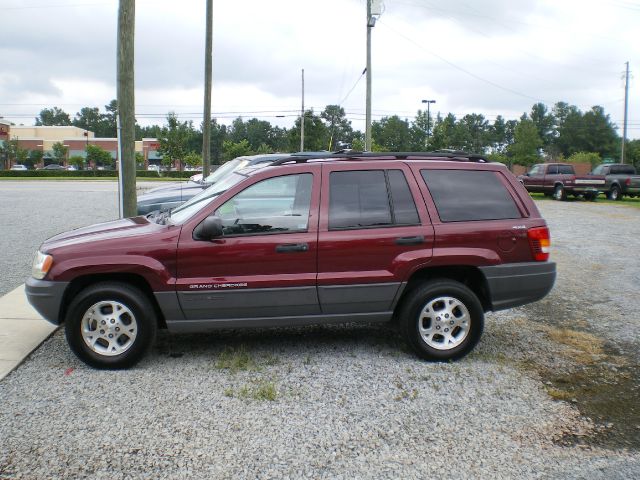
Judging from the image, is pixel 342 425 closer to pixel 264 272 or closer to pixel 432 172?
pixel 264 272

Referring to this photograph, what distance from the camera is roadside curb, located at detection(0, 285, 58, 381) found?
5.54 metres

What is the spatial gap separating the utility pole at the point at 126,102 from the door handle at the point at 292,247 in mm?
4234

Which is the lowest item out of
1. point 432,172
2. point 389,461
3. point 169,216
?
point 389,461

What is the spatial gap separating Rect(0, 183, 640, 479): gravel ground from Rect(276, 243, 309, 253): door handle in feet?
3.37

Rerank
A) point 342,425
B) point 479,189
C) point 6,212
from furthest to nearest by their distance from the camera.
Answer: point 6,212
point 479,189
point 342,425

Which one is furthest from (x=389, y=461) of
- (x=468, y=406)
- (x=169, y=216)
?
(x=169, y=216)

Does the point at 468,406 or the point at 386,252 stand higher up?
the point at 386,252

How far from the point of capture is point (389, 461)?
377 centimetres

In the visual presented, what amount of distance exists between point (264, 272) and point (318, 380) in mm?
1017

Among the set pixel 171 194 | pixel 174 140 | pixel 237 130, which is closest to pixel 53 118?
pixel 237 130

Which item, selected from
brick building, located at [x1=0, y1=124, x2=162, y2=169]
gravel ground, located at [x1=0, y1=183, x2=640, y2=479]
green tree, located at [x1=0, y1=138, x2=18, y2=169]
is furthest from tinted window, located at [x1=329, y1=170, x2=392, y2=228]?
green tree, located at [x1=0, y1=138, x2=18, y2=169]

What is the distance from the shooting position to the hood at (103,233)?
5324 mm

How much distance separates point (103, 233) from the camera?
5492 millimetres

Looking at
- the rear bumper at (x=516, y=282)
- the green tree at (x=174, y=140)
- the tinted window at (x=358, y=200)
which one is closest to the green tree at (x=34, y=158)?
the green tree at (x=174, y=140)
